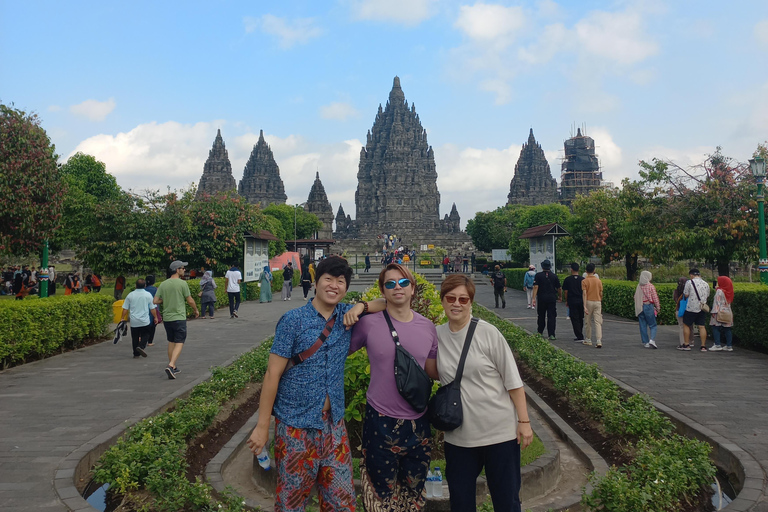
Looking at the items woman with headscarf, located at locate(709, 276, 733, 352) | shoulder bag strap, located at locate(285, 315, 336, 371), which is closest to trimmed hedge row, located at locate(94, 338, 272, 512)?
shoulder bag strap, located at locate(285, 315, 336, 371)

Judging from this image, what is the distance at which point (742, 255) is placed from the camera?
54.5 ft

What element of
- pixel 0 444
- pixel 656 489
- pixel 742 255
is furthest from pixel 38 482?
pixel 742 255

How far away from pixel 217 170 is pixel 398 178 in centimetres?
2576

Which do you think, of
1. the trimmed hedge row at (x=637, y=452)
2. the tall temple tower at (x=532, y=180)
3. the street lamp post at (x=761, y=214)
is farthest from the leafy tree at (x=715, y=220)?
the tall temple tower at (x=532, y=180)

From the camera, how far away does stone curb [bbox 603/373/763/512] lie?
13.2 ft

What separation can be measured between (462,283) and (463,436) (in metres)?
0.80

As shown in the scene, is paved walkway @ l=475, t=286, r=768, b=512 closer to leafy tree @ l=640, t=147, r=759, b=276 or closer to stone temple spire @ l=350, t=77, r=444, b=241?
leafy tree @ l=640, t=147, r=759, b=276

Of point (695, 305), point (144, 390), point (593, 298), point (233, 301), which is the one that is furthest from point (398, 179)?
point (144, 390)

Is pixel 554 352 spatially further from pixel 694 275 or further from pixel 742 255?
pixel 742 255

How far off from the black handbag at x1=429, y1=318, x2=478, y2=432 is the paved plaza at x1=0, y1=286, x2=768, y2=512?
101 inches

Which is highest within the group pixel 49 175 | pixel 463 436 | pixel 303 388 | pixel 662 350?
pixel 49 175

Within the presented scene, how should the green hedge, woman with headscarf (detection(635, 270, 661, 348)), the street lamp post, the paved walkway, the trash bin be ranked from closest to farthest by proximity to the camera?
the paved walkway < the green hedge < woman with headscarf (detection(635, 270, 661, 348)) < the trash bin < the street lamp post

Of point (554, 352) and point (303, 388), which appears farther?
point (554, 352)

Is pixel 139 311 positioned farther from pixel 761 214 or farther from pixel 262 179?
pixel 262 179
